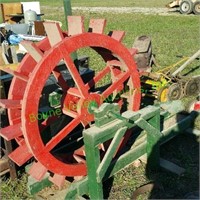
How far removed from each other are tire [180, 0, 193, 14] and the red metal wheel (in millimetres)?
17256

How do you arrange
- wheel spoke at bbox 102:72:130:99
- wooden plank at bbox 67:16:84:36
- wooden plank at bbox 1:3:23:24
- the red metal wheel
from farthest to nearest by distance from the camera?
wooden plank at bbox 1:3:23:24 < wheel spoke at bbox 102:72:130:99 < wooden plank at bbox 67:16:84:36 < the red metal wheel

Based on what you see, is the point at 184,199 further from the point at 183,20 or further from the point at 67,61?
the point at 183,20

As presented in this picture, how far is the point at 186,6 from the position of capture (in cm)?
2088

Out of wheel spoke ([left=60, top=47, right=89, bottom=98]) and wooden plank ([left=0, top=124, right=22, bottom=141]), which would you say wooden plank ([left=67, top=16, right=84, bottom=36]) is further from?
wooden plank ([left=0, top=124, right=22, bottom=141])

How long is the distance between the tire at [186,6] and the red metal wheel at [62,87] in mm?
17256

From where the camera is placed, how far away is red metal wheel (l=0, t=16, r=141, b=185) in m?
3.62

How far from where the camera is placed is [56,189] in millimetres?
4328

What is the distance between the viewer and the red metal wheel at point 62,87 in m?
3.62

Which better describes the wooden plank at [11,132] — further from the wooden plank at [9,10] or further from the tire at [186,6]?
the tire at [186,6]

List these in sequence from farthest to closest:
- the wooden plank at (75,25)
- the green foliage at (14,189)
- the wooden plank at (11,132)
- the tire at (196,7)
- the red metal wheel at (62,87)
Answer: the tire at (196,7)
the green foliage at (14,189)
the wooden plank at (75,25)
the wooden plank at (11,132)
the red metal wheel at (62,87)

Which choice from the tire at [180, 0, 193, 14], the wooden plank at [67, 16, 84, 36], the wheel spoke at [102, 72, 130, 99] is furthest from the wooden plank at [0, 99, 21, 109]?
the tire at [180, 0, 193, 14]

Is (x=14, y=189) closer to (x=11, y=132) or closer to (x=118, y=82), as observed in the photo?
(x=11, y=132)

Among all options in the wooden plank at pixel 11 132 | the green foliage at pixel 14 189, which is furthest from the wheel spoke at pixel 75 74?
the green foliage at pixel 14 189

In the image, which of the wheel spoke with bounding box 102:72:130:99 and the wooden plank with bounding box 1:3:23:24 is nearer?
the wheel spoke with bounding box 102:72:130:99
